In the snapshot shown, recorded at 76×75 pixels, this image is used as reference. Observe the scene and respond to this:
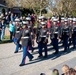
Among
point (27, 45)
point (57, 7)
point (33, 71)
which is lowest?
point (33, 71)

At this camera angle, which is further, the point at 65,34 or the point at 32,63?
the point at 65,34

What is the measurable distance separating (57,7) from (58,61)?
20004mm

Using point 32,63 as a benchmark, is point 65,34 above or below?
above

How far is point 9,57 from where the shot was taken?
1174cm

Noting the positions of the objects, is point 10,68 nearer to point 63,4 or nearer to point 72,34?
point 72,34

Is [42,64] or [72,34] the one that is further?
[72,34]

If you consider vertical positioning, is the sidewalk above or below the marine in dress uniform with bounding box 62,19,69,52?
below

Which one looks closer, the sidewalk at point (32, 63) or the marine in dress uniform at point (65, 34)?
the sidewalk at point (32, 63)

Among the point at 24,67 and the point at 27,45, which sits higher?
the point at 27,45

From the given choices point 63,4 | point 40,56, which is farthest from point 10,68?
point 63,4

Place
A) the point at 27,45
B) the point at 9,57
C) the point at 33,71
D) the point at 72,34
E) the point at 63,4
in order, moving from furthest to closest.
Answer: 1. the point at 63,4
2. the point at 72,34
3. the point at 9,57
4. the point at 27,45
5. the point at 33,71

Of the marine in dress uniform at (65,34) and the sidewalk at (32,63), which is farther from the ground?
the marine in dress uniform at (65,34)

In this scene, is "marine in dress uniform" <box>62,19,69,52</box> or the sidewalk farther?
"marine in dress uniform" <box>62,19,69,52</box>

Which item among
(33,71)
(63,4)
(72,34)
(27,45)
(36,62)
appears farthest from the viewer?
(63,4)
